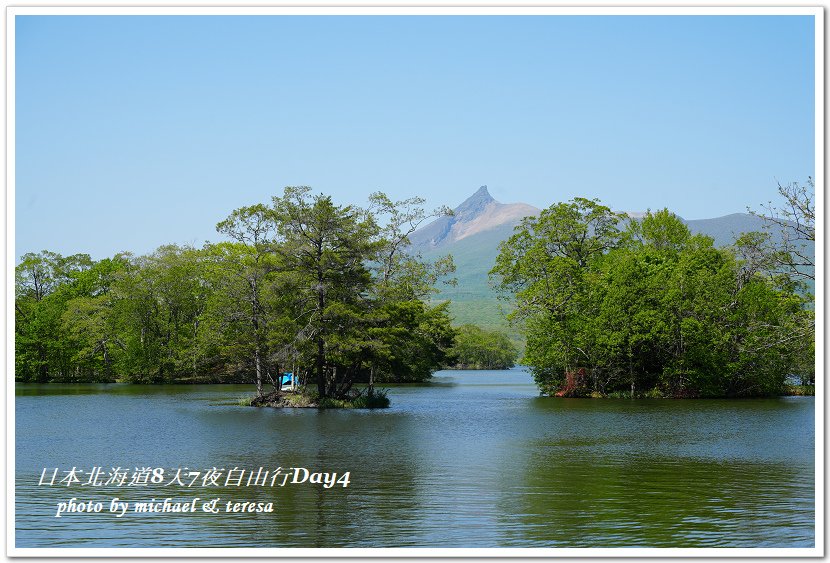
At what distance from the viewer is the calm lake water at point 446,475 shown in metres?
15.3

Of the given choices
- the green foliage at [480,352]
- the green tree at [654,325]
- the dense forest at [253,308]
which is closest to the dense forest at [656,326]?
the green tree at [654,325]

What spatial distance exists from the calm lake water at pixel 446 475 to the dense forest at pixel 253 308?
205 inches

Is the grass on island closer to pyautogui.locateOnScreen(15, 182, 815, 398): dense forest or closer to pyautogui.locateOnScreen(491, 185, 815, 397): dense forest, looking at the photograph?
pyautogui.locateOnScreen(15, 182, 815, 398): dense forest

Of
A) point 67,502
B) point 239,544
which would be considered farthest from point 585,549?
point 67,502

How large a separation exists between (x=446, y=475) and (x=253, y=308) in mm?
29151

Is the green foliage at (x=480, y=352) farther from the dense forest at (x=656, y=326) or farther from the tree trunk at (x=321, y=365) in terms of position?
the tree trunk at (x=321, y=365)

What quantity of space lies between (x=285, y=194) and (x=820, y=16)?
115ft

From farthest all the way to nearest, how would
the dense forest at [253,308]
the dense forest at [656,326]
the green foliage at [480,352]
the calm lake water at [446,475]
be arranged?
the green foliage at [480,352] → the dense forest at [656,326] → the dense forest at [253,308] → the calm lake water at [446,475]

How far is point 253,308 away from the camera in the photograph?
161ft

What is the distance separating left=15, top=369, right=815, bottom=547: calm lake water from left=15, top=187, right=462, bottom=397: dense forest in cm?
520

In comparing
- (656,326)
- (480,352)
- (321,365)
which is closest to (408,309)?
(321,365)

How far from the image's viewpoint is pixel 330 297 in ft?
153

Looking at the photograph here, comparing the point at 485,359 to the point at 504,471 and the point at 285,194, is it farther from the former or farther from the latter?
the point at 504,471

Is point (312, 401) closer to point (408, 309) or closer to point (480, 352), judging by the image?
point (408, 309)
